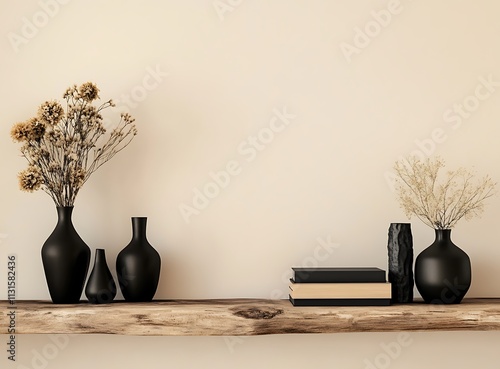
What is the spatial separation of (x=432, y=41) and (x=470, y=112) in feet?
0.82

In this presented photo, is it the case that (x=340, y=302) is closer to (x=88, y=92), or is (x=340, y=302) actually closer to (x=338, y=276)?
(x=338, y=276)

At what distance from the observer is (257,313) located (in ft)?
5.33

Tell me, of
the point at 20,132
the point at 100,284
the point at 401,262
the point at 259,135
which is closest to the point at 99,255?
the point at 100,284

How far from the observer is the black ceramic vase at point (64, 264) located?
1.72 m

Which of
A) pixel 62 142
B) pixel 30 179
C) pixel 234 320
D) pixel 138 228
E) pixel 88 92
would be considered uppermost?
pixel 88 92

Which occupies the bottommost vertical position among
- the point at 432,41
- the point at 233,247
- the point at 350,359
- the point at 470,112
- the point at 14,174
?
the point at 350,359

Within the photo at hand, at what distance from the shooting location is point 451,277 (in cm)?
174

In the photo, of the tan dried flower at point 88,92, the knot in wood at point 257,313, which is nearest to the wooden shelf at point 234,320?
the knot in wood at point 257,313

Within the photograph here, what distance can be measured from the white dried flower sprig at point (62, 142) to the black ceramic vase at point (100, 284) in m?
0.18

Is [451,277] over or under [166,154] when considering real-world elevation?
under

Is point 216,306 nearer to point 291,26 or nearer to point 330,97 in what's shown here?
Answer: point 330,97

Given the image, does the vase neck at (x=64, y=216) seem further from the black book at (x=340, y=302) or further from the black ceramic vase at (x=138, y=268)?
the black book at (x=340, y=302)

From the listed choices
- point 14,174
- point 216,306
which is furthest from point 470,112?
point 14,174

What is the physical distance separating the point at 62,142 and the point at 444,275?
1.13 meters
